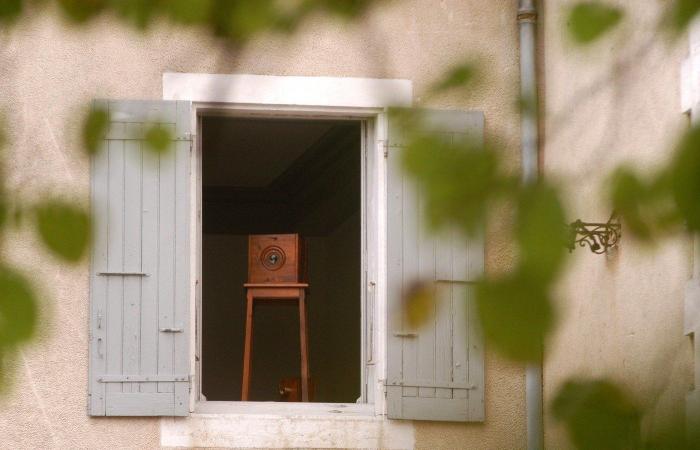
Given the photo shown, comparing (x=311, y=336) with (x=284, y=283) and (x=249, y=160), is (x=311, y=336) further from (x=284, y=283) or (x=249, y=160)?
(x=284, y=283)

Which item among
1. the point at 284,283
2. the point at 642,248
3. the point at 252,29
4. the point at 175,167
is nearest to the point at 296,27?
the point at 252,29

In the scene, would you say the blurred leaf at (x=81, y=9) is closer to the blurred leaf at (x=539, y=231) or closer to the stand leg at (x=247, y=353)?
the blurred leaf at (x=539, y=231)

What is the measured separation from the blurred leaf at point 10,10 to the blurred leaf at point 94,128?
124mm

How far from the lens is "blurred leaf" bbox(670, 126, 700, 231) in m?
0.90

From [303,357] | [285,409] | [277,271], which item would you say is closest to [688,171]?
[285,409]

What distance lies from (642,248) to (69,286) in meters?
4.67

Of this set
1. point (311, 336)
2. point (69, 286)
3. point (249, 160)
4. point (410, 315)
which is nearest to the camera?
point (410, 315)

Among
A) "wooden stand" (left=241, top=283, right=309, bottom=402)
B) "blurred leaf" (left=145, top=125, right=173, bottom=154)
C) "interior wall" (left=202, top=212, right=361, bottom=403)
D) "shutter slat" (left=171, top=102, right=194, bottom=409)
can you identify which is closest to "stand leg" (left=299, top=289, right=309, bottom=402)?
"wooden stand" (left=241, top=283, right=309, bottom=402)

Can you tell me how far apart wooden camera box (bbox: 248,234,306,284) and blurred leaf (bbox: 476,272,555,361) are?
18.3 ft

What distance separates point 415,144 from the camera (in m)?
1.01

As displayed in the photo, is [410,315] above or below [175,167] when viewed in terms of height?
below

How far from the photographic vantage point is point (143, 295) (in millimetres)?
5512

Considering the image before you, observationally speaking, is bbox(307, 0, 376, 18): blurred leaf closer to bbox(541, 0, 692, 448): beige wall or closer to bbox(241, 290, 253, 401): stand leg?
bbox(541, 0, 692, 448): beige wall

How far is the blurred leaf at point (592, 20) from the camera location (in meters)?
1.06
